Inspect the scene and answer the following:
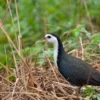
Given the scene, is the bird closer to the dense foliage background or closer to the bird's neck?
the bird's neck

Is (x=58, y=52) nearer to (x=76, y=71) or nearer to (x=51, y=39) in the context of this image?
(x=51, y=39)

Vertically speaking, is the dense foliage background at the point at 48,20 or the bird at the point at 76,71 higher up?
the bird at the point at 76,71

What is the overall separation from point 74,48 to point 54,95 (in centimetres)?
143

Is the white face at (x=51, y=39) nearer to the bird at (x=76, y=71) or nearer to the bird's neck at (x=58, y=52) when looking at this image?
the bird's neck at (x=58, y=52)

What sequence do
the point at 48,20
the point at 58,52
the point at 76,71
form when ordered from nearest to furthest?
the point at 76,71 < the point at 58,52 < the point at 48,20

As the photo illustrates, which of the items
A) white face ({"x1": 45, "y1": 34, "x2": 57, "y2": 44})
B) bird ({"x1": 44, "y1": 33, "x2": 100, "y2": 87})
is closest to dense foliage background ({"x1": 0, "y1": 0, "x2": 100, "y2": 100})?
white face ({"x1": 45, "y1": 34, "x2": 57, "y2": 44})

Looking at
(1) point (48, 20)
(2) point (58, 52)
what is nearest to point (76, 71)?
(2) point (58, 52)

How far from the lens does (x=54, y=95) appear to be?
5656 mm

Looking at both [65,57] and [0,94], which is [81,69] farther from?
[0,94]

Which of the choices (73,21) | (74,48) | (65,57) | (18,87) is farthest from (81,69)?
(73,21)

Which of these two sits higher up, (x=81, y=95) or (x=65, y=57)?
(x=65, y=57)

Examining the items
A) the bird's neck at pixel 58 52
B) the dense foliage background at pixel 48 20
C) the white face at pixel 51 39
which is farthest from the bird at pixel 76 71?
the dense foliage background at pixel 48 20

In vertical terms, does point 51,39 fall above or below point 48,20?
above

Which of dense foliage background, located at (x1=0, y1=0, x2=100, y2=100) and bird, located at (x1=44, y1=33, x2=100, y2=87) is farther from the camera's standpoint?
dense foliage background, located at (x1=0, y1=0, x2=100, y2=100)
